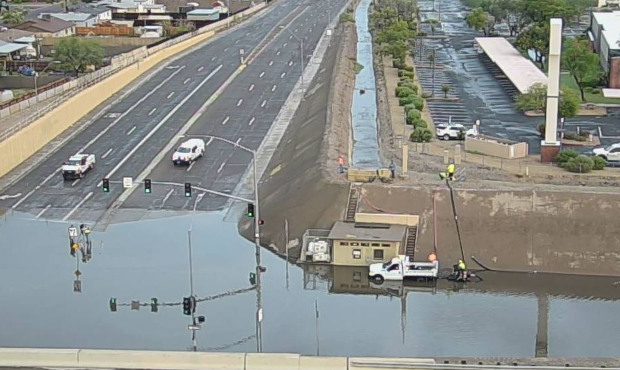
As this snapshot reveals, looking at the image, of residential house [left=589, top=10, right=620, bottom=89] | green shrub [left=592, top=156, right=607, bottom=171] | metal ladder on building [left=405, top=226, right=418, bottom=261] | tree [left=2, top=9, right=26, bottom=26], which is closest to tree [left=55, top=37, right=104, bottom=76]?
tree [left=2, top=9, right=26, bottom=26]

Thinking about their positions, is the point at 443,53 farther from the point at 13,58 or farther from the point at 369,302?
the point at 369,302

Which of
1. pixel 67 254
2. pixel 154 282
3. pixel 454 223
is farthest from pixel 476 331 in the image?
pixel 67 254

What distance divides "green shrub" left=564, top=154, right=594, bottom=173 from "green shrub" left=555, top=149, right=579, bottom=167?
54 cm

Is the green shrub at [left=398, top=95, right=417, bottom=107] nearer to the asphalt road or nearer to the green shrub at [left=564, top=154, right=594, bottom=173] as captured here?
the asphalt road

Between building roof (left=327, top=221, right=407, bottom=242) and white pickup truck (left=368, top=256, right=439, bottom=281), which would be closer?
white pickup truck (left=368, top=256, right=439, bottom=281)

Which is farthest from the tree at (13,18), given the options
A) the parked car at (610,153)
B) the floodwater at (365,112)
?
the parked car at (610,153)

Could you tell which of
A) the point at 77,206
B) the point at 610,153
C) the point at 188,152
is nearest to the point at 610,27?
the point at 610,153

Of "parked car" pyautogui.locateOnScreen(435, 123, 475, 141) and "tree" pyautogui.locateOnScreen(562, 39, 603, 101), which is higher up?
"tree" pyautogui.locateOnScreen(562, 39, 603, 101)

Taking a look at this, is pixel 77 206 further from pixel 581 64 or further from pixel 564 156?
pixel 581 64

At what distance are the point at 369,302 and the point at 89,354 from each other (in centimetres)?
1564

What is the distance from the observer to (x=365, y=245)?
50531 millimetres

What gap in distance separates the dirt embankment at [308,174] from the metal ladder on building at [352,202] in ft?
0.99

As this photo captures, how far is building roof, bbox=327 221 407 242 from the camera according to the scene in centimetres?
5059

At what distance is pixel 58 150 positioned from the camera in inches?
2867
